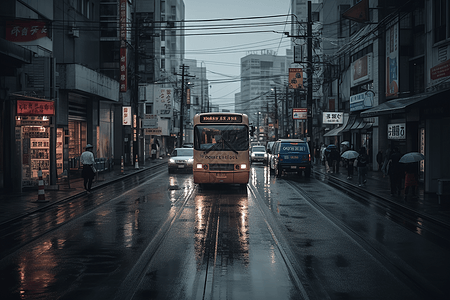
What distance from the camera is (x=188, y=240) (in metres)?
9.30

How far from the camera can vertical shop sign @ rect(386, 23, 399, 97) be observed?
Result: 26797 mm

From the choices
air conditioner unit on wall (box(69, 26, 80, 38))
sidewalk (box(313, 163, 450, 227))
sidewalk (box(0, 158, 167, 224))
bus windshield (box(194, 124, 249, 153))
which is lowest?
sidewalk (box(313, 163, 450, 227))

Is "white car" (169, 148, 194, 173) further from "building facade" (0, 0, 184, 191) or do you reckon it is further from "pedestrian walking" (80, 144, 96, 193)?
"pedestrian walking" (80, 144, 96, 193)

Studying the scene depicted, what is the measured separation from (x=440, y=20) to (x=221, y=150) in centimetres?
1124

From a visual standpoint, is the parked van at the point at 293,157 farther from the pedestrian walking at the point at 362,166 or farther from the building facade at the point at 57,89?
the building facade at the point at 57,89

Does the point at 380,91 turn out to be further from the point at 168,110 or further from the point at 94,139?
the point at 168,110

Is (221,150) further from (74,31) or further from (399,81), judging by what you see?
(74,31)

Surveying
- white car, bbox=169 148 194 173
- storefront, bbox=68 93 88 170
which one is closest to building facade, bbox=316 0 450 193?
white car, bbox=169 148 194 173

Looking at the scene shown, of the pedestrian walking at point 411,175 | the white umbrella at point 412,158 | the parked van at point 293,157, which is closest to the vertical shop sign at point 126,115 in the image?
the parked van at point 293,157

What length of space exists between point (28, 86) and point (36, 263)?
523 inches

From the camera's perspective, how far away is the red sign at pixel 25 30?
1925 centimetres

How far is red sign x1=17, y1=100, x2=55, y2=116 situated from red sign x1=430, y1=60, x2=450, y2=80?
16.4 metres

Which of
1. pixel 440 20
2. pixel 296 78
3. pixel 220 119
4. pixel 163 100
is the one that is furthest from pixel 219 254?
pixel 163 100

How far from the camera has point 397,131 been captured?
26938 millimetres
